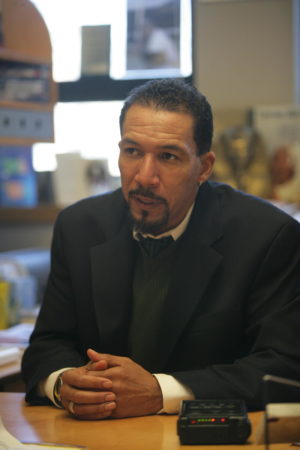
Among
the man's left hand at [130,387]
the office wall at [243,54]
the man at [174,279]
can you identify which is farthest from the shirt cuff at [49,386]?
the office wall at [243,54]

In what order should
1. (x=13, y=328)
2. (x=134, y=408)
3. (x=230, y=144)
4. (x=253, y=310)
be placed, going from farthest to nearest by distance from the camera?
(x=230, y=144), (x=13, y=328), (x=253, y=310), (x=134, y=408)

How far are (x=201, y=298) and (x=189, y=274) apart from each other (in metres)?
0.07

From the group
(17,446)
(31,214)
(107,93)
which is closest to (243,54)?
(107,93)

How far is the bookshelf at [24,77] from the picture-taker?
271 centimetres

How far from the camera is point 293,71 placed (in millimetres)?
3352

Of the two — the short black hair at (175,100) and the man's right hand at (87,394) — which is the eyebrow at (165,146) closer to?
the short black hair at (175,100)

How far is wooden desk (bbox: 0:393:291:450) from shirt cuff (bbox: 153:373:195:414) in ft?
0.08

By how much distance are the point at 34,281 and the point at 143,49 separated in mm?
1435

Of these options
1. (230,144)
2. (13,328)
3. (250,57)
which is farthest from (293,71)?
(13,328)

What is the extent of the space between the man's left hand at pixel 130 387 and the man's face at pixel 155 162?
0.41 meters

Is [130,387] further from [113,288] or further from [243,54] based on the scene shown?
[243,54]

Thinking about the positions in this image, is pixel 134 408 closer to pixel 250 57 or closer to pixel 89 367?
pixel 89 367

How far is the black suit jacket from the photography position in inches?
62.6

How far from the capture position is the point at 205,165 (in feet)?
6.16
